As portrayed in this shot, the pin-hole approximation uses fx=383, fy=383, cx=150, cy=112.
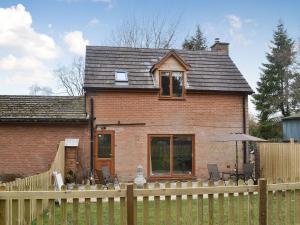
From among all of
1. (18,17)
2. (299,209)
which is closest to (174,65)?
(18,17)

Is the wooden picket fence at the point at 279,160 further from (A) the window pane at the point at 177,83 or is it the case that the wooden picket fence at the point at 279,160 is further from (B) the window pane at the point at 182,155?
(A) the window pane at the point at 177,83

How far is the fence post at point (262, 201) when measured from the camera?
5730 millimetres

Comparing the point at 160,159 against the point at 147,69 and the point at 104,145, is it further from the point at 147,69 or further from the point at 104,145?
the point at 147,69

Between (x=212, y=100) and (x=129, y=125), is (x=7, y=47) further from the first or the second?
(x=212, y=100)

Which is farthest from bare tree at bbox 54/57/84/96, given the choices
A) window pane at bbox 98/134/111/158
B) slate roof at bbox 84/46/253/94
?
window pane at bbox 98/134/111/158

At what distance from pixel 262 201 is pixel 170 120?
12139 mm

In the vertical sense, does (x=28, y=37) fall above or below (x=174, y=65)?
above

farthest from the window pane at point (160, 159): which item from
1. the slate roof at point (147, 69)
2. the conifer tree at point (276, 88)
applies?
the conifer tree at point (276, 88)

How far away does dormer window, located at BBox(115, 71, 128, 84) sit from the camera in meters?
17.8

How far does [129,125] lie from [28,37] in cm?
1510

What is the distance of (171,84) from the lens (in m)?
18.0

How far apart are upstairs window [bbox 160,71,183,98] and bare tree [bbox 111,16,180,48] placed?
60.8 feet

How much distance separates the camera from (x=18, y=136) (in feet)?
A: 54.8

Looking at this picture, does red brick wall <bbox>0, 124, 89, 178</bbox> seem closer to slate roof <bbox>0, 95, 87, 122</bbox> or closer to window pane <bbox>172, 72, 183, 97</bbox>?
slate roof <bbox>0, 95, 87, 122</bbox>
